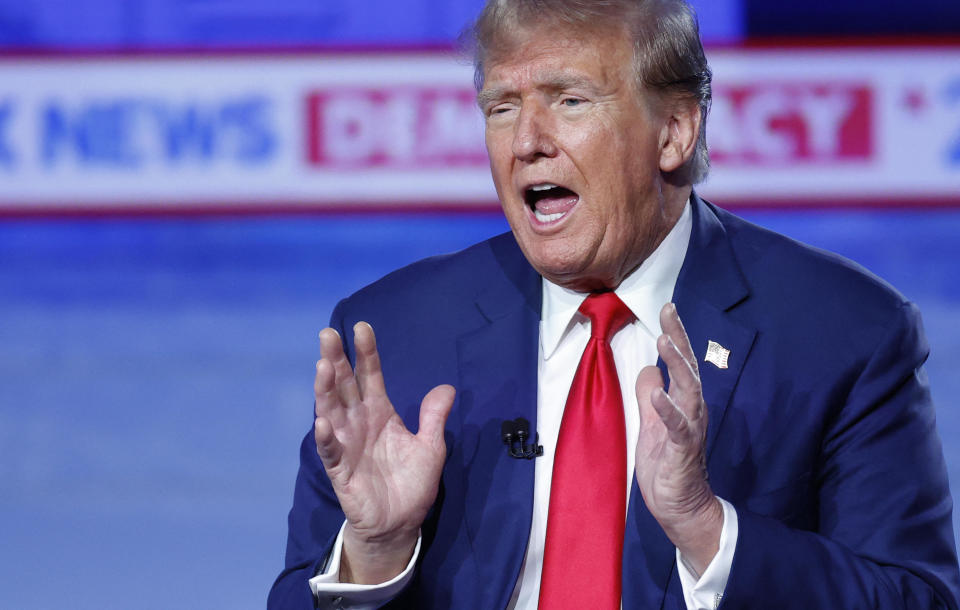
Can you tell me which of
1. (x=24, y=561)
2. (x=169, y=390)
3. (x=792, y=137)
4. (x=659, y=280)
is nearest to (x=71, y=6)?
(x=169, y=390)

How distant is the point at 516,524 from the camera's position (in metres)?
1.53

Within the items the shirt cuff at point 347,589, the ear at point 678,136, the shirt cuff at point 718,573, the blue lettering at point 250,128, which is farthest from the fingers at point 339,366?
the blue lettering at point 250,128

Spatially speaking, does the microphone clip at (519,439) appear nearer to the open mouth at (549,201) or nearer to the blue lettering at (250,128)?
the open mouth at (549,201)

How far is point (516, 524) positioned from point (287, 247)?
2956mm

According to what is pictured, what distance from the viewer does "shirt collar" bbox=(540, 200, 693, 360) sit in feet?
5.36

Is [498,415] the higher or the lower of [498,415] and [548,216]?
the lower

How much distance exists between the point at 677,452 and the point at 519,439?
304 mm

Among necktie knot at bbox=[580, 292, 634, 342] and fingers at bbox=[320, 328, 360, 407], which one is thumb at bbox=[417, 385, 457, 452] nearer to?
fingers at bbox=[320, 328, 360, 407]

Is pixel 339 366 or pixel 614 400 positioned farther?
pixel 614 400

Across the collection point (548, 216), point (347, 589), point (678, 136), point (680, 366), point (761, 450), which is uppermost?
point (678, 136)

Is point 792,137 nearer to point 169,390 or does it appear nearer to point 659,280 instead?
point 169,390

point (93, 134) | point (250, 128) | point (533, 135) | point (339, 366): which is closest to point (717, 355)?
point (533, 135)

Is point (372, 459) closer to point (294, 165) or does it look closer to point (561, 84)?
point (561, 84)

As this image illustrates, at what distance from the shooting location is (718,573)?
1375mm
